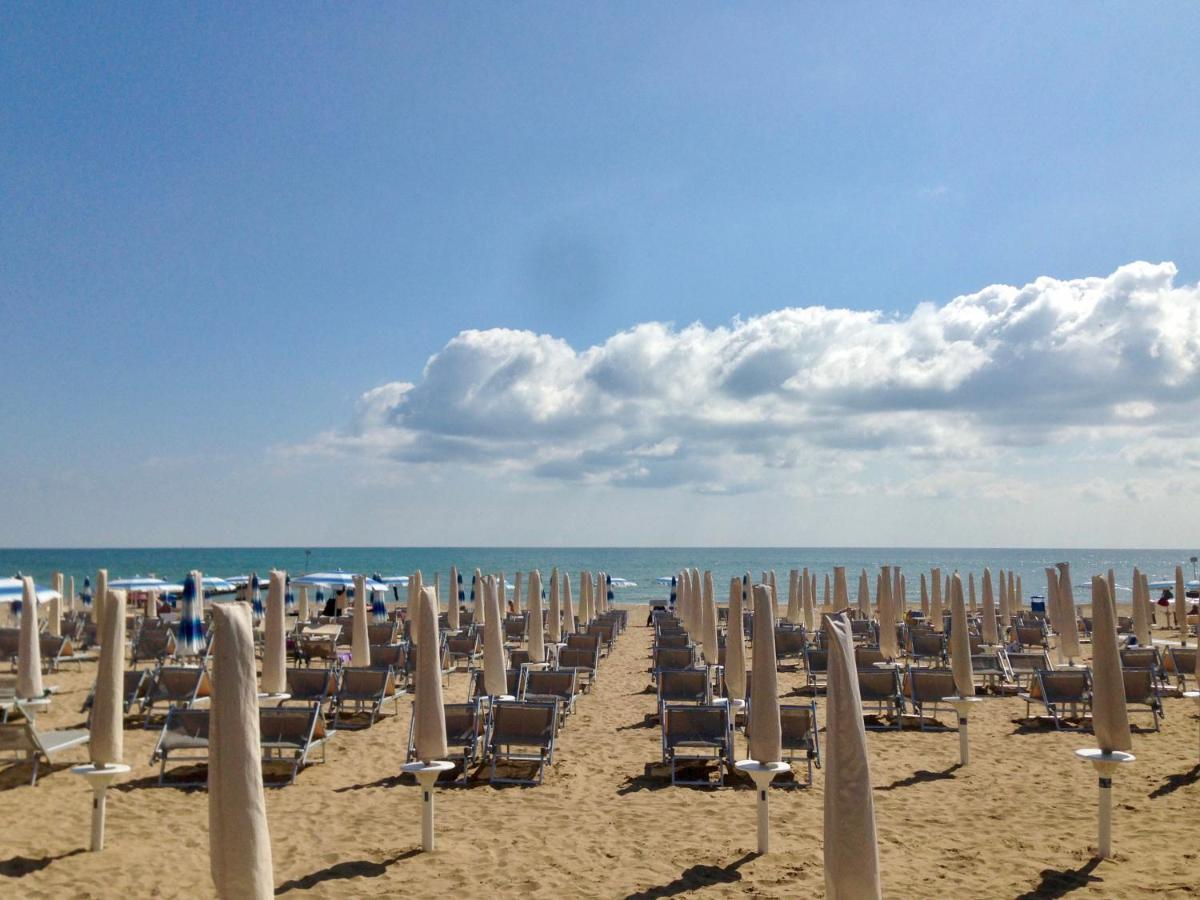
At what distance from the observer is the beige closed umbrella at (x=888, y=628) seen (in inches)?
518

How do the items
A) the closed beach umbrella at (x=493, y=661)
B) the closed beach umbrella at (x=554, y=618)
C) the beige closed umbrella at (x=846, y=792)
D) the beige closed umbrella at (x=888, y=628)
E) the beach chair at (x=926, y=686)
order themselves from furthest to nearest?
1. the closed beach umbrella at (x=554, y=618)
2. the beige closed umbrella at (x=888, y=628)
3. the beach chair at (x=926, y=686)
4. the closed beach umbrella at (x=493, y=661)
5. the beige closed umbrella at (x=846, y=792)

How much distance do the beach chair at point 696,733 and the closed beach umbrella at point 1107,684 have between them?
3.01 m

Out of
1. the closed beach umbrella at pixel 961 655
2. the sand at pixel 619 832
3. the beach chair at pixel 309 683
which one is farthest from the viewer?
the beach chair at pixel 309 683

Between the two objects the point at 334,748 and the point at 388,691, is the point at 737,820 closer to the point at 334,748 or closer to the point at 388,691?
the point at 334,748

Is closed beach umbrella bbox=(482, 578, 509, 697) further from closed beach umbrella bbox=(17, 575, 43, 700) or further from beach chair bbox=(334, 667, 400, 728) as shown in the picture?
closed beach umbrella bbox=(17, 575, 43, 700)

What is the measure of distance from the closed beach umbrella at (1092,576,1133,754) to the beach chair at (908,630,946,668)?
349 inches

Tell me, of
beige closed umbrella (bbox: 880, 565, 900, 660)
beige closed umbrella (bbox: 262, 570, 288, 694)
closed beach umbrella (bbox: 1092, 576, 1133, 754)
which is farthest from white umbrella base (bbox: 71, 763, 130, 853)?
beige closed umbrella (bbox: 880, 565, 900, 660)

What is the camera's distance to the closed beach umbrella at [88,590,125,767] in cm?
554

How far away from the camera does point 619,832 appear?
6.34 meters

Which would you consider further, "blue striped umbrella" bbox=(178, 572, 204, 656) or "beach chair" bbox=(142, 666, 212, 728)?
"blue striped umbrella" bbox=(178, 572, 204, 656)

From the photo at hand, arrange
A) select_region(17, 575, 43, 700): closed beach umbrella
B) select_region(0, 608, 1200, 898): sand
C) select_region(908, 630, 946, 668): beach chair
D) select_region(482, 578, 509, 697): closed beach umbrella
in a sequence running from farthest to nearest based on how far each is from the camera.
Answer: select_region(908, 630, 946, 668): beach chair → select_region(482, 578, 509, 697): closed beach umbrella → select_region(17, 575, 43, 700): closed beach umbrella → select_region(0, 608, 1200, 898): sand

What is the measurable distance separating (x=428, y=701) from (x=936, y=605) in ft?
48.6

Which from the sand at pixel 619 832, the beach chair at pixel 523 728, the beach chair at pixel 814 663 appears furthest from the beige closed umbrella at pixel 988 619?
the beach chair at pixel 523 728

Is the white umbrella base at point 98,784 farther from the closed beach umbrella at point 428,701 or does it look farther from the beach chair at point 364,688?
the beach chair at point 364,688
